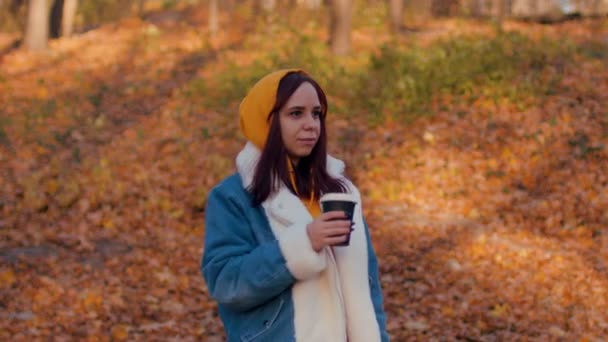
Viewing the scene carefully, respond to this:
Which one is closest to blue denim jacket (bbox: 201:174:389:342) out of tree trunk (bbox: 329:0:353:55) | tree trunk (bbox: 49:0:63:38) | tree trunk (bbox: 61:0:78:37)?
tree trunk (bbox: 329:0:353:55)

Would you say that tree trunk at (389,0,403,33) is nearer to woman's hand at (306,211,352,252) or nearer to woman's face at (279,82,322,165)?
woman's face at (279,82,322,165)

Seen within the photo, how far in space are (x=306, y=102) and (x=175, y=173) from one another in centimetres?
849

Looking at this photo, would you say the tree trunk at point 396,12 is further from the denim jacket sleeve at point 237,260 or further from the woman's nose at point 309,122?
the denim jacket sleeve at point 237,260

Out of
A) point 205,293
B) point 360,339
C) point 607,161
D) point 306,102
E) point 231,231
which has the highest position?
point 306,102

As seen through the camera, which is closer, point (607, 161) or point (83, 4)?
point (607, 161)

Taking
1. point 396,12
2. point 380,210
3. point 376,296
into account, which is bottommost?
point 380,210

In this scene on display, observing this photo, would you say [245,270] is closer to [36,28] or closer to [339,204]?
[339,204]

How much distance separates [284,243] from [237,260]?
0.20m

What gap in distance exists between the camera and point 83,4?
31.4m

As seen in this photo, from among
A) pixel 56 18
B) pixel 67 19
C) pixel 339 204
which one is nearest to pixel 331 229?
pixel 339 204

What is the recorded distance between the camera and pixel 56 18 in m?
23.5

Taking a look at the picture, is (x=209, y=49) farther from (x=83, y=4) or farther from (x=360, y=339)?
(x=360, y=339)

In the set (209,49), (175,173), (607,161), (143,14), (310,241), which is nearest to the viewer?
(310,241)

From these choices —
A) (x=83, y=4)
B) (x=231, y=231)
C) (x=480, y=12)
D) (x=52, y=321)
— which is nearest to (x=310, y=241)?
(x=231, y=231)
